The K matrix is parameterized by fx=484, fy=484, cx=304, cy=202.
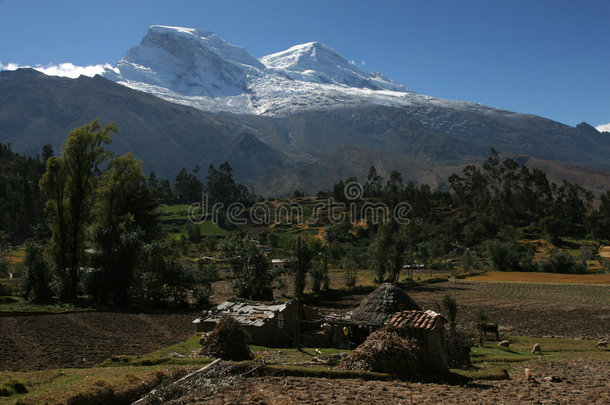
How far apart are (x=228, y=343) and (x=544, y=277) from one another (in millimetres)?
61440

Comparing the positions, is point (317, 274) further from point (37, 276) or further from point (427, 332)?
point (427, 332)

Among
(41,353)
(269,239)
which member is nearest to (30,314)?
(41,353)

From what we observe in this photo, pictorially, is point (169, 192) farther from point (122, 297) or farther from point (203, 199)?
point (122, 297)

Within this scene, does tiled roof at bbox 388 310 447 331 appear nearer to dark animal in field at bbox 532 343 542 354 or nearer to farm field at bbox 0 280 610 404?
farm field at bbox 0 280 610 404

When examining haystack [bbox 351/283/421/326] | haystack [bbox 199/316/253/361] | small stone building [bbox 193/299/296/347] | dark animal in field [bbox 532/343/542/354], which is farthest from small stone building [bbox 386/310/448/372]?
dark animal in field [bbox 532/343/542/354]

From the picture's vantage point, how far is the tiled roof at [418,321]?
1507cm

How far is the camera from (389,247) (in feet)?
188

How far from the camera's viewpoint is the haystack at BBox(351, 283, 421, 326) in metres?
24.3

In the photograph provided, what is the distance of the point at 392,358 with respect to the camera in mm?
14266

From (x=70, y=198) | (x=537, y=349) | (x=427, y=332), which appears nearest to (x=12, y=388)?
(x=427, y=332)

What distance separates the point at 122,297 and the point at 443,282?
41699mm

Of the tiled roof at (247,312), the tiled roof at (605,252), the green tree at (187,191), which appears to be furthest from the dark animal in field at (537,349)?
the green tree at (187,191)

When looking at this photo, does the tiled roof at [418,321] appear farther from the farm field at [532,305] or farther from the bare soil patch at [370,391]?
the farm field at [532,305]

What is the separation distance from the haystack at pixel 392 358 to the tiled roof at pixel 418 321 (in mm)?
516
